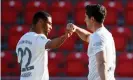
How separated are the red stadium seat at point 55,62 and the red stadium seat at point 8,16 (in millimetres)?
1318

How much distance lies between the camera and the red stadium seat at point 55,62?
9156 mm

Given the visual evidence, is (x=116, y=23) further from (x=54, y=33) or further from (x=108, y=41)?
(x=108, y=41)

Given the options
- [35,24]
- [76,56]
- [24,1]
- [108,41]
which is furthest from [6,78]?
[108,41]

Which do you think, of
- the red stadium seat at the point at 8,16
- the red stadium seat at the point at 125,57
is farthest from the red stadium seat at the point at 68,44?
the red stadium seat at the point at 8,16

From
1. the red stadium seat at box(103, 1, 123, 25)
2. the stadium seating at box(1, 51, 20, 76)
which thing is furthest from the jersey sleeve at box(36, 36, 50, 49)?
the red stadium seat at box(103, 1, 123, 25)

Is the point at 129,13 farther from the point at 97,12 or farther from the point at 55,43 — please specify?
the point at 97,12

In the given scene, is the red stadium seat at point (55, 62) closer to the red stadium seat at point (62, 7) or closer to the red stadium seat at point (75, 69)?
the red stadium seat at point (75, 69)

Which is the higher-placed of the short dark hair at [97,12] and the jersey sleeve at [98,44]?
the short dark hair at [97,12]

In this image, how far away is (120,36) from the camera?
945 cm

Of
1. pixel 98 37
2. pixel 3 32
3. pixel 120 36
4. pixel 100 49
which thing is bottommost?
pixel 100 49

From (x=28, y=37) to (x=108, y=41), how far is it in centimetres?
81

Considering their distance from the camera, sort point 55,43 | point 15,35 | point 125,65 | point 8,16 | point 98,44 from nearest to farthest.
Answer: point 98,44 → point 55,43 → point 125,65 → point 15,35 → point 8,16

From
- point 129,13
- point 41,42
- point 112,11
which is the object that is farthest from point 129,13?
point 41,42

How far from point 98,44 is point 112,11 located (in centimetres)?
585
